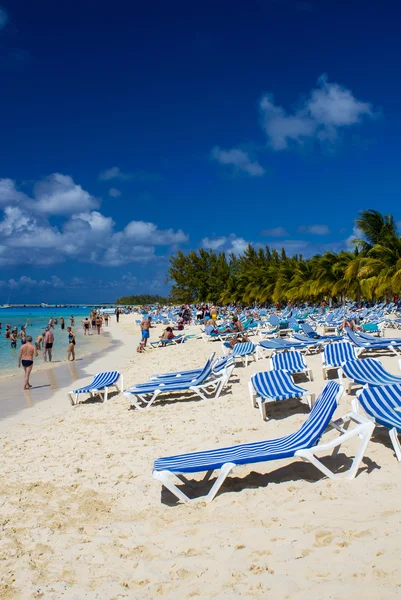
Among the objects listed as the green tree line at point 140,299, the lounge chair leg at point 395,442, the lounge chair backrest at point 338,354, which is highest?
the green tree line at point 140,299

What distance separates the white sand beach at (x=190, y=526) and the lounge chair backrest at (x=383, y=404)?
0.29 metres

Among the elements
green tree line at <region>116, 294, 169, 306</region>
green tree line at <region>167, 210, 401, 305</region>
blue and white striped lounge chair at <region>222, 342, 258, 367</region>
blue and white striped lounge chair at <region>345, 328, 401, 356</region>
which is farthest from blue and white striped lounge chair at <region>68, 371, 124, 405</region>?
green tree line at <region>116, 294, 169, 306</region>

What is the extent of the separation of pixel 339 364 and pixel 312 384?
562mm

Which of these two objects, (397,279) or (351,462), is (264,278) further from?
(351,462)

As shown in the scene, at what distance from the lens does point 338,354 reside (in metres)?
7.88

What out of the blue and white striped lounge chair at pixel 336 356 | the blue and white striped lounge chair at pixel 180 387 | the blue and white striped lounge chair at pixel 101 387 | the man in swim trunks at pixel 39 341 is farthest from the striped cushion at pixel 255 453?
the man in swim trunks at pixel 39 341

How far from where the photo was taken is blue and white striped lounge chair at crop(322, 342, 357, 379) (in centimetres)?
756

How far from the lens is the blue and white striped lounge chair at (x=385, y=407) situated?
151 inches

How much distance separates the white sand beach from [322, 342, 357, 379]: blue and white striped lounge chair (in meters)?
2.12

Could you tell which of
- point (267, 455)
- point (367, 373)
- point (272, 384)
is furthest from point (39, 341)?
point (267, 455)

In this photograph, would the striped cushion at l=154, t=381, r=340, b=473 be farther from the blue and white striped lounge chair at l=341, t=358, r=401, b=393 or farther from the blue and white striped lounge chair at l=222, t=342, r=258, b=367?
the blue and white striped lounge chair at l=222, t=342, r=258, b=367

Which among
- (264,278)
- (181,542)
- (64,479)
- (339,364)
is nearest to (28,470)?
(64,479)

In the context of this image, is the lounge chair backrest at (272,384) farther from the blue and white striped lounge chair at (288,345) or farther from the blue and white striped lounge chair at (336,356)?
the blue and white striped lounge chair at (288,345)

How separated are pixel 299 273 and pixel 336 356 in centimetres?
2954
